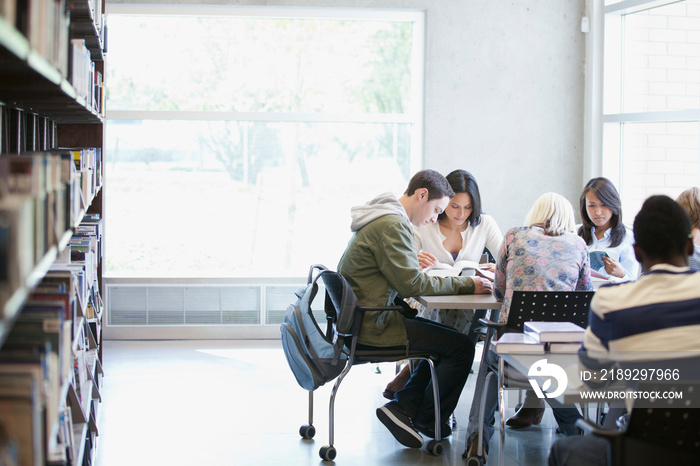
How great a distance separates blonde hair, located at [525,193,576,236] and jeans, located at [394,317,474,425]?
65 cm

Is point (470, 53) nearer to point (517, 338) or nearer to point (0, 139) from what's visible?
point (517, 338)

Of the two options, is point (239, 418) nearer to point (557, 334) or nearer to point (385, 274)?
point (385, 274)

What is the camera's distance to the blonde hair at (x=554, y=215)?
3002 mm

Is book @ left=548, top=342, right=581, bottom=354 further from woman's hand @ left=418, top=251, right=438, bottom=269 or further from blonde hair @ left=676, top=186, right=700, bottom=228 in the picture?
blonde hair @ left=676, top=186, right=700, bottom=228

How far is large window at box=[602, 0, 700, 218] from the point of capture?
15.9 feet

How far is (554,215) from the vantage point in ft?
9.86

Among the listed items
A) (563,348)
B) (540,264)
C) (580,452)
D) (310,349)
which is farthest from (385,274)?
(580,452)

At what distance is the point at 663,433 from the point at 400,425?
1653 millimetres

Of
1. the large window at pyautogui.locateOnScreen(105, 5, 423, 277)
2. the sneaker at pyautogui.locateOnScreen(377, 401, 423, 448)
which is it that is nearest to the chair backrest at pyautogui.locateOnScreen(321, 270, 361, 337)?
the sneaker at pyautogui.locateOnScreen(377, 401, 423, 448)

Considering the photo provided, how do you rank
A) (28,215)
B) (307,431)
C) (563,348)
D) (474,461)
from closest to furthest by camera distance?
(28,215) → (563,348) → (474,461) → (307,431)

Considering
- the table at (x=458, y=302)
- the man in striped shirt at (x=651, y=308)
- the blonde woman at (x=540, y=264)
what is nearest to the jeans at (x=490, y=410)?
the blonde woman at (x=540, y=264)

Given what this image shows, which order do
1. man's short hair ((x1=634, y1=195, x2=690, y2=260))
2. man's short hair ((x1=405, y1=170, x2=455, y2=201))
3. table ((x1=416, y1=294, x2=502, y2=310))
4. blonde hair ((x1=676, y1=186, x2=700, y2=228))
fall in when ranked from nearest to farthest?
man's short hair ((x1=634, y1=195, x2=690, y2=260)) → table ((x1=416, y1=294, x2=502, y2=310)) → man's short hair ((x1=405, y1=170, x2=455, y2=201)) → blonde hair ((x1=676, y1=186, x2=700, y2=228))

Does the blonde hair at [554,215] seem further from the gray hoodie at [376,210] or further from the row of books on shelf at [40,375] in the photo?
the row of books on shelf at [40,375]

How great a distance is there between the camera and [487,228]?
13.9ft
